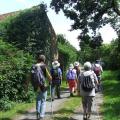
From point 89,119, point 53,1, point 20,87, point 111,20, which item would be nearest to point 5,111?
point 20,87

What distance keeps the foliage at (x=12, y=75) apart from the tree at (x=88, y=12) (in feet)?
39.9

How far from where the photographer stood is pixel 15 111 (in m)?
17.9

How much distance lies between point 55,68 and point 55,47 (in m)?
18.5

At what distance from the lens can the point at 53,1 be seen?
33688 mm

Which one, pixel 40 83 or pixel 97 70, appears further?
pixel 97 70

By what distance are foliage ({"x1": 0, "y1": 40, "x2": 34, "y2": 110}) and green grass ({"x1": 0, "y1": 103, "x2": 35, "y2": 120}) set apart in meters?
0.43

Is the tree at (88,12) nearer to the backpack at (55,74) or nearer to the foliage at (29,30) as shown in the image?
the foliage at (29,30)

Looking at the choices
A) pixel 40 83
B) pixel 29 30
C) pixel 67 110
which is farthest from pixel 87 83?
pixel 29 30

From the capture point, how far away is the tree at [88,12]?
111 ft

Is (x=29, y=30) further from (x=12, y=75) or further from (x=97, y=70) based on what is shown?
(x=12, y=75)

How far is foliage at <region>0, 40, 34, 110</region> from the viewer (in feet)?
63.4

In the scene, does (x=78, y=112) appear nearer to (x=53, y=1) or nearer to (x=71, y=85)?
(x=71, y=85)

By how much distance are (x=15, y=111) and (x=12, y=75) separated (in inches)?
103

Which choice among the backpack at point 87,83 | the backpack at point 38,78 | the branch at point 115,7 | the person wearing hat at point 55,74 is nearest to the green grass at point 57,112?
the person wearing hat at point 55,74
